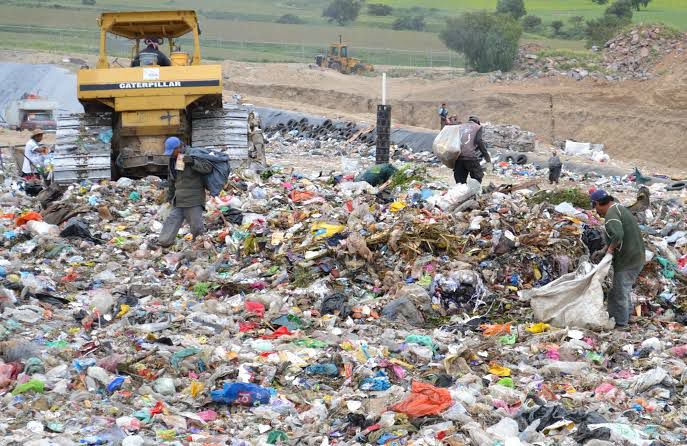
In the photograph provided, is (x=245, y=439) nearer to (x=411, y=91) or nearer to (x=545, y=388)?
(x=545, y=388)

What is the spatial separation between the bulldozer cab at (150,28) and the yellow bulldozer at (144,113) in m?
0.01

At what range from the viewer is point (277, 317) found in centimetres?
805

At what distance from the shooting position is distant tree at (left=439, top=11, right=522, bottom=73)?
154 feet

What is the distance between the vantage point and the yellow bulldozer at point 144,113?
43.6 feet

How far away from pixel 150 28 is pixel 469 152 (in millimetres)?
5062

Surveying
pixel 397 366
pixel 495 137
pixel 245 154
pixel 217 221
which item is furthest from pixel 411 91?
pixel 397 366

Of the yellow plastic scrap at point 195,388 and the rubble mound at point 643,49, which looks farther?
the rubble mound at point 643,49

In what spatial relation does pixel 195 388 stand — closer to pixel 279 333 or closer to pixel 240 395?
pixel 240 395

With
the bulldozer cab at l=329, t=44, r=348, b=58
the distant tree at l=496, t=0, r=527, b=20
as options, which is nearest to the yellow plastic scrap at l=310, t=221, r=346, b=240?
the bulldozer cab at l=329, t=44, r=348, b=58

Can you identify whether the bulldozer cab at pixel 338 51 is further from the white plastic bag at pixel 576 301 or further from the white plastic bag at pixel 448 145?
the white plastic bag at pixel 576 301

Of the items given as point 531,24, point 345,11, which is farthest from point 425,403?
point 345,11

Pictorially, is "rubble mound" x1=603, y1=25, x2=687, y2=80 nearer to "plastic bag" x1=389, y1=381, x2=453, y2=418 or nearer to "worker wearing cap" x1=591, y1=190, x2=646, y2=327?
"worker wearing cap" x1=591, y1=190, x2=646, y2=327

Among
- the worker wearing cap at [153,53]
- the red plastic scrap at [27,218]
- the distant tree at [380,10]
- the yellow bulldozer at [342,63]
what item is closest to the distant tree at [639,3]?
the distant tree at [380,10]

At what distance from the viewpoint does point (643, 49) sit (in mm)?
37500
